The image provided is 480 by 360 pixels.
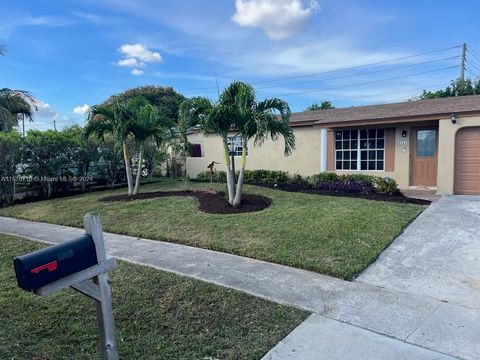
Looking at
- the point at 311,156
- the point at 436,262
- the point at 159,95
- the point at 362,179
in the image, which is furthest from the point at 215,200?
the point at 159,95

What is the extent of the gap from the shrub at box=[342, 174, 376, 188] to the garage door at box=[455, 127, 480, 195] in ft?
8.16

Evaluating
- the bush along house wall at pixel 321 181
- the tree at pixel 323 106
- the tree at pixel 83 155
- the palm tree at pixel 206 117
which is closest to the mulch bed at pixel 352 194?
the bush along house wall at pixel 321 181

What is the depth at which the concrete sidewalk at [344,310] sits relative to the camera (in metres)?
3.08

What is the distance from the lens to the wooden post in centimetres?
244

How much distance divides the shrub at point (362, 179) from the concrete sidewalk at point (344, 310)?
8.11 m

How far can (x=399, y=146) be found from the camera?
508 inches

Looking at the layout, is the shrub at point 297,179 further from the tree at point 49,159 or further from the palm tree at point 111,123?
the tree at point 49,159

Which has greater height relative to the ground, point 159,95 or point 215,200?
point 159,95

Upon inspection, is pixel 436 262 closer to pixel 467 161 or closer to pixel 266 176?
pixel 467 161

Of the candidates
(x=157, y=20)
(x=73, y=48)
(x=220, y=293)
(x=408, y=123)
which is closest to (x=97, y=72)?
(x=73, y=48)

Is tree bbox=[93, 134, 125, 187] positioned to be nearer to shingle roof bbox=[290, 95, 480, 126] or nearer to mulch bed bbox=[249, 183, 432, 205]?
mulch bed bbox=[249, 183, 432, 205]

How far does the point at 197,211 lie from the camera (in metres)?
8.83

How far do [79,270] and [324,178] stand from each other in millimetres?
11908

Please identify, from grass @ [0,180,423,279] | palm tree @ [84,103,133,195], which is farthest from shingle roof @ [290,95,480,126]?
palm tree @ [84,103,133,195]
